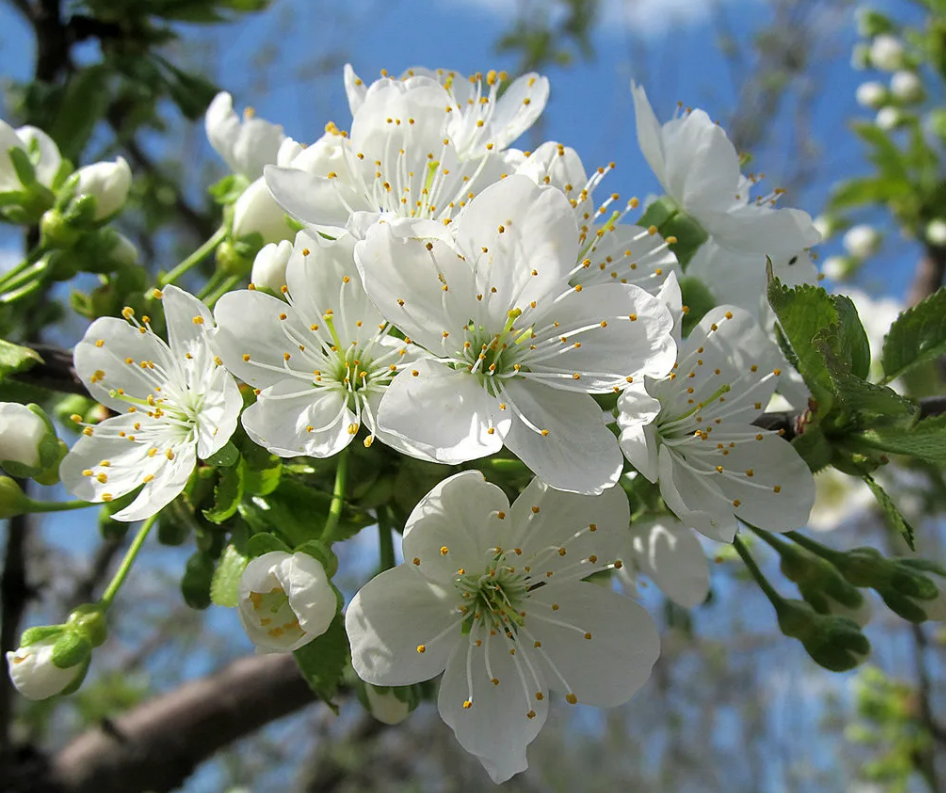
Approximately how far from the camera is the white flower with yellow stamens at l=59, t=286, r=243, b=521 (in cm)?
127

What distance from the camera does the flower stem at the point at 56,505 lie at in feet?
4.35

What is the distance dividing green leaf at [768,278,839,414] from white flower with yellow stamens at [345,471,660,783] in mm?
306

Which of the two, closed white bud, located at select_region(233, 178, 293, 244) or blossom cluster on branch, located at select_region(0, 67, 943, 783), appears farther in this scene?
closed white bud, located at select_region(233, 178, 293, 244)

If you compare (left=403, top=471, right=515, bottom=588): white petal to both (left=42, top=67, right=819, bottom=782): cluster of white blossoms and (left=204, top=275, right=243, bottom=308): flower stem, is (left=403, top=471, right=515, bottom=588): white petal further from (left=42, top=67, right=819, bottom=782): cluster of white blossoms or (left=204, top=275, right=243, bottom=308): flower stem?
(left=204, top=275, right=243, bottom=308): flower stem

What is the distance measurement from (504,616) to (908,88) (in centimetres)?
334

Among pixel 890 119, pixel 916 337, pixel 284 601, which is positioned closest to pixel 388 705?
pixel 284 601

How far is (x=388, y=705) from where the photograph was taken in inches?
55.3

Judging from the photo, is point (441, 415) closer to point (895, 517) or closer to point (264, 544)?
point (264, 544)

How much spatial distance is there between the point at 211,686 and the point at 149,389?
1124 millimetres

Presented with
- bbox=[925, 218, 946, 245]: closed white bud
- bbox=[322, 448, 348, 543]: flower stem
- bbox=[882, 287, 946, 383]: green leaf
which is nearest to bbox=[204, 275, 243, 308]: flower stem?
bbox=[322, 448, 348, 543]: flower stem

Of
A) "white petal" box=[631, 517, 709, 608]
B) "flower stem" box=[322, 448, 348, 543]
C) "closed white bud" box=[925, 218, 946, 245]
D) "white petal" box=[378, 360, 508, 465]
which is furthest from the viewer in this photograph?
"closed white bud" box=[925, 218, 946, 245]

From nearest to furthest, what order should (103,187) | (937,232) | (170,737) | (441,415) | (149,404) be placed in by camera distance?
(441,415), (149,404), (103,187), (170,737), (937,232)

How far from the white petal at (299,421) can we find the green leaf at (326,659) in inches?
9.4

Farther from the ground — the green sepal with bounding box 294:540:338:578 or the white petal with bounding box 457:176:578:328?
the white petal with bounding box 457:176:578:328
